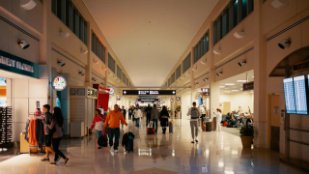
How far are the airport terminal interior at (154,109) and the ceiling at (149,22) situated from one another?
11 centimetres

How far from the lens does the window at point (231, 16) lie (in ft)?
44.8

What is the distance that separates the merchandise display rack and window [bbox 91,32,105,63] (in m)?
11.8

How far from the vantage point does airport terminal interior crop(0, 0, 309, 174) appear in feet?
27.5

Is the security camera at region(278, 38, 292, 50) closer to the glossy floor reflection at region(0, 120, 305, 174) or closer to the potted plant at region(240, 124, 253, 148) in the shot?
the potted plant at region(240, 124, 253, 148)

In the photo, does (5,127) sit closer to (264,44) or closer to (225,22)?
(264,44)

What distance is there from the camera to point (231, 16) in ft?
52.0

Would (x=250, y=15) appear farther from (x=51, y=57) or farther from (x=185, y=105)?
(x=185, y=105)

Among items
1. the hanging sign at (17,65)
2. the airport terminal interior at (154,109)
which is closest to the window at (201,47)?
the airport terminal interior at (154,109)

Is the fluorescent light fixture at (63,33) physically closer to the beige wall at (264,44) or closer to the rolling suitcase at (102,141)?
the rolling suitcase at (102,141)

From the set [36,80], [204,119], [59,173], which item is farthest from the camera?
[204,119]

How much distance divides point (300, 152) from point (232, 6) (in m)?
9.16

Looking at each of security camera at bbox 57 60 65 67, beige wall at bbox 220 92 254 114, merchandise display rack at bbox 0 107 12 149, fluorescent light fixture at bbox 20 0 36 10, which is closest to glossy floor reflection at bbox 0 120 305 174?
merchandise display rack at bbox 0 107 12 149

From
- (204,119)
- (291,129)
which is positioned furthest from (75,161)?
(204,119)

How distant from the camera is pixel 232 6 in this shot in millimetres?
15617
